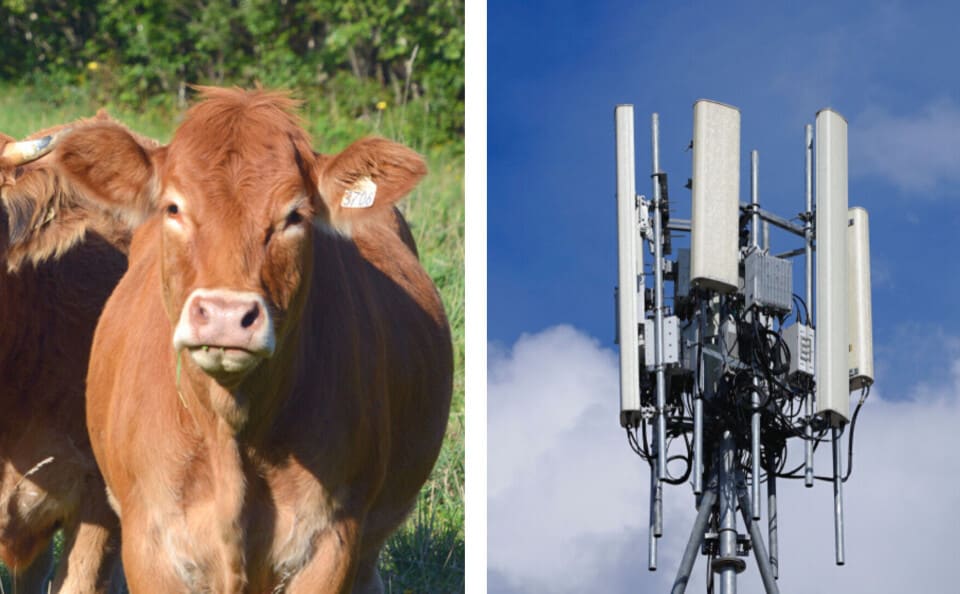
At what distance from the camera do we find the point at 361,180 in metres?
6.63

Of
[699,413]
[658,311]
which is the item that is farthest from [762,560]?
[658,311]

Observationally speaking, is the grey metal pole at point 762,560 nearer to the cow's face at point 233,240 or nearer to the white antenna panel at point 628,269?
the white antenna panel at point 628,269

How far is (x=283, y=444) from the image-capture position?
6.60 m

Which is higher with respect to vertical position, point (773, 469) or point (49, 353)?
point (49, 353)

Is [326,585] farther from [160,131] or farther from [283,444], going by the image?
[160,131]

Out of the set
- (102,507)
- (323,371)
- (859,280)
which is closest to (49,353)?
(102,507)

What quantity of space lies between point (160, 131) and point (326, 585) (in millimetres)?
7850

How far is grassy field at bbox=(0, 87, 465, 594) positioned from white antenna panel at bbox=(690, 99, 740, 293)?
5.51ft

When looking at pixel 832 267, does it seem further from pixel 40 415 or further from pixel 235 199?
pixel 40 415

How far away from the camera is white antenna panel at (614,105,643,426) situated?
805cm

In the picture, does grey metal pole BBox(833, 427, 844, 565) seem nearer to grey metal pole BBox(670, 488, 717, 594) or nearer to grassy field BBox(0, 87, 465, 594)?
grey metal pole BBox(670, 488, 717, 594)

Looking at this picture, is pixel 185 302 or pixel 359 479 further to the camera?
pixel 359 479

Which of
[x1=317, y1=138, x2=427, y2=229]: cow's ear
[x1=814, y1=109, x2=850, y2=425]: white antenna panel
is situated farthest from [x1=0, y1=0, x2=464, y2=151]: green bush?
[x1=317, y1=138, x2=427, y2=229]: cow's ear

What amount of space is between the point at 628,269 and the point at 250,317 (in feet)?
8.69
